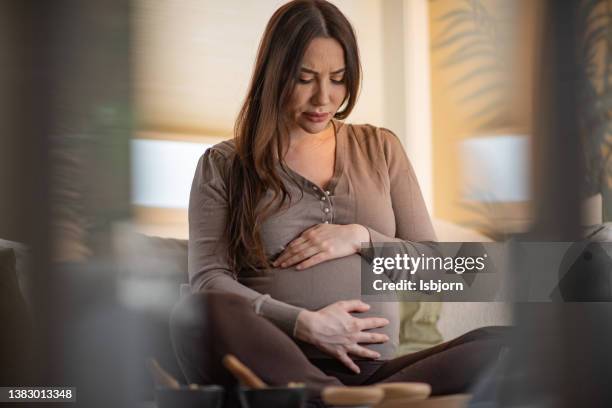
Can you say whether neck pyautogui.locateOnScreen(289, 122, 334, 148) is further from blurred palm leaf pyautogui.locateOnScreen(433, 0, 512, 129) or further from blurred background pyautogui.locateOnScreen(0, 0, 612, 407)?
blurred palm leaf pyautogui.locateOnScreen(433, 0, 512, 129)

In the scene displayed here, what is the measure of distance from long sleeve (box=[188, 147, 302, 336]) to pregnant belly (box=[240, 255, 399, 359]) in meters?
0.02

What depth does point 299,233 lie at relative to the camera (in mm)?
1439

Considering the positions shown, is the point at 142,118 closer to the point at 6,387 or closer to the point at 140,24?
the point at 140,24

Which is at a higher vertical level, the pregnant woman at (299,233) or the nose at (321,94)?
the nose at (321,94)

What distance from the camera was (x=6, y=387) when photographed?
4.74 feet

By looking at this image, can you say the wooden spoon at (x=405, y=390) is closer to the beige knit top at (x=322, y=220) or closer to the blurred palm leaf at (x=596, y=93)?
the beige knit top at (x=322, y=220)

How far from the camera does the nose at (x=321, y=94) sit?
56.4 inches

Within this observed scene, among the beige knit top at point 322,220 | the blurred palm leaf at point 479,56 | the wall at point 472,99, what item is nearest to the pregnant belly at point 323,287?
the beige knit top at point 322,220

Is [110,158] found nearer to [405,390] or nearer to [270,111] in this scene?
[270,111]

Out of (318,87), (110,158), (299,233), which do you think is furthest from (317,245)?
(110,158)

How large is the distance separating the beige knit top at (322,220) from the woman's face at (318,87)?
0.04m

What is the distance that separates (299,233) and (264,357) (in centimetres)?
20

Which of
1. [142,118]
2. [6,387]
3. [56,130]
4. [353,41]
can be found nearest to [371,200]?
[353,41]

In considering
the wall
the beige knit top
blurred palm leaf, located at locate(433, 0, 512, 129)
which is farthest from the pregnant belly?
blurred palm leaf, located at locate(433, 0, 512, 129)
